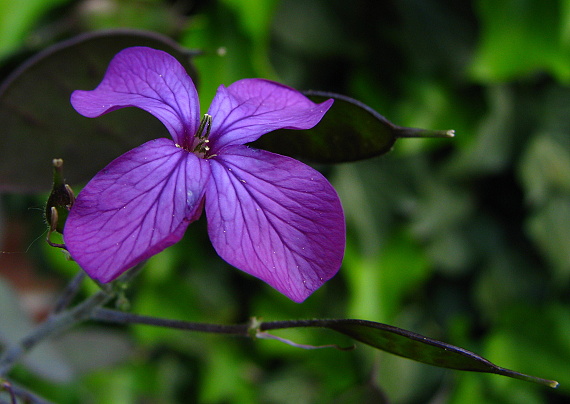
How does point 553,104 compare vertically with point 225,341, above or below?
above

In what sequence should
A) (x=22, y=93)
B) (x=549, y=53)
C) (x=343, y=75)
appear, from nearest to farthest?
(x=22, y=93) → (x=549, y=53) → (x=343, y=75)

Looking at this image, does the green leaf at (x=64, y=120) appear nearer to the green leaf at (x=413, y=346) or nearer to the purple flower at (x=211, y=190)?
the purple flower at (x=211, y=190)

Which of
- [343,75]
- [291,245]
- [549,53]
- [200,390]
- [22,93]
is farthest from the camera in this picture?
[200,390]

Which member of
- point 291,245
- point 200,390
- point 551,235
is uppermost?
point 551,235

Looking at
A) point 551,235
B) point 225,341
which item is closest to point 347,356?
point 225,341

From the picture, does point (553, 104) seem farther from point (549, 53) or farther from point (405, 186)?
point (405, 186)

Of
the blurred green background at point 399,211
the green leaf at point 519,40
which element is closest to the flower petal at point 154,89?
the blurred green background at point 399,211

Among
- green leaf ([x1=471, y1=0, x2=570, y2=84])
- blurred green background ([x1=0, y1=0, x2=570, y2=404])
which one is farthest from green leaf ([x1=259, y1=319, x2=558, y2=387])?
green leaf ([x1=471, y1=0, x2=570, y2=84])

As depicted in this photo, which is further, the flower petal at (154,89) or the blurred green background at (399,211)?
the blurred green background at (399,211)

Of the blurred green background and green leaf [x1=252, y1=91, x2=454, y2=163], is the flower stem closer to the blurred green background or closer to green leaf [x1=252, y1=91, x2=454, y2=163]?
green leaf [x1=252, y1=91, x2=454, y2=163]
